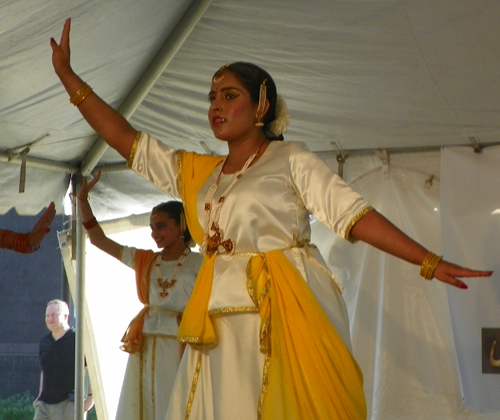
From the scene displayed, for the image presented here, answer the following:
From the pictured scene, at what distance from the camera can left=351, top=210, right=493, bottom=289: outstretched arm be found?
181 cm

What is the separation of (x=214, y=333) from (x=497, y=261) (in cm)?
211

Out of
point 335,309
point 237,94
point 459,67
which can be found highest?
point 459,67

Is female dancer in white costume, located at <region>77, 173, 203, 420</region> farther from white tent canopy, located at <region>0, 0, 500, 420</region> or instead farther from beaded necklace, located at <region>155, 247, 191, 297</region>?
white tent canopy, located at <region>0, 0, 500, 420</region>

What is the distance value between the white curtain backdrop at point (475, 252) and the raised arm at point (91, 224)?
187cm

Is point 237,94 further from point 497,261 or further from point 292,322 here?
point 497,261

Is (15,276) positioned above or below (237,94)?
above

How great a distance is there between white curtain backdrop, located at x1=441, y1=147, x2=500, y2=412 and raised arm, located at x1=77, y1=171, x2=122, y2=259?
6.15 feet

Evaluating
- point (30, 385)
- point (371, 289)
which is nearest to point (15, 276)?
point (30, 385)

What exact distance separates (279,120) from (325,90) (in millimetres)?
1360

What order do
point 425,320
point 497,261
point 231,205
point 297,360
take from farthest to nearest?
1. point 425,320
2. point 497,261
3. point 231,205
4. point 297,360

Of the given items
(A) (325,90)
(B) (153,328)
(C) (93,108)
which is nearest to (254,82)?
(C) (93,108)

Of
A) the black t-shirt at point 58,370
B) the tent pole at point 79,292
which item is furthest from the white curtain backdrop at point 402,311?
the black t-shirt at point 58,370

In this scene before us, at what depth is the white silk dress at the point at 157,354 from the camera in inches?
161

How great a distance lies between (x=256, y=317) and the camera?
6.95 ft
